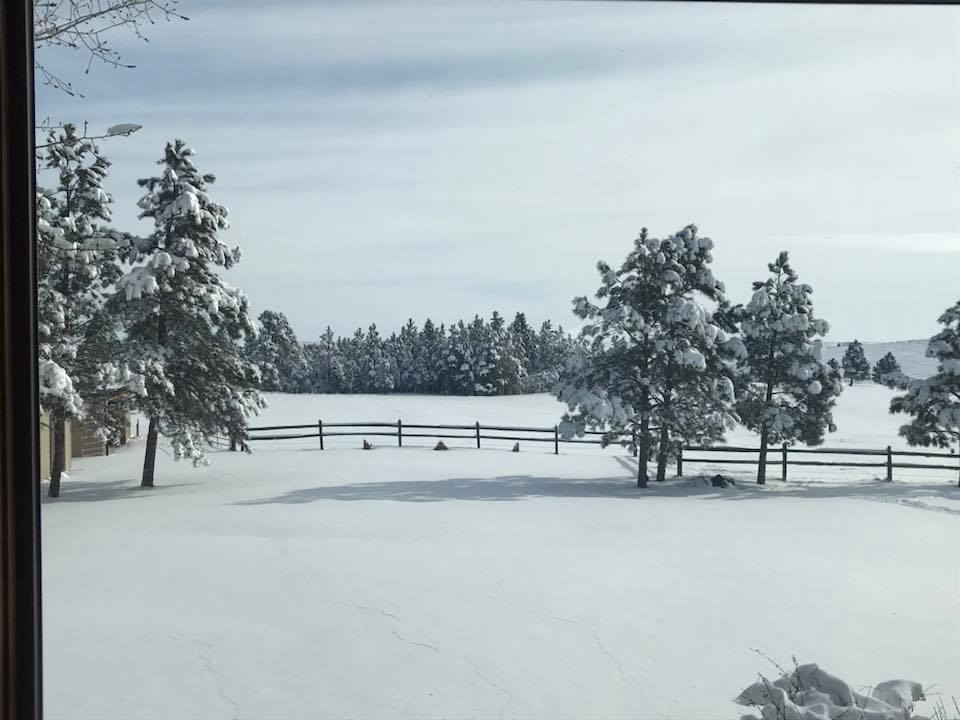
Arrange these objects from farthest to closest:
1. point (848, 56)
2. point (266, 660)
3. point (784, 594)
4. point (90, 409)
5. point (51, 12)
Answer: point (90, 409) < point (848, 56) < point (784, 594) < point (266, 660) < point (51, 12)

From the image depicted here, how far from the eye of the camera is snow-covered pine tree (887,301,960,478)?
6516 mm

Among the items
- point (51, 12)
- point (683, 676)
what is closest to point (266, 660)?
point (683, 676)

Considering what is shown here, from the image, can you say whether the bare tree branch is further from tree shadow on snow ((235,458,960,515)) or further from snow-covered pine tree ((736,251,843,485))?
snow-covered pine tree ((736,251,843,485))

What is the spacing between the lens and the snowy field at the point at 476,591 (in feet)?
8.65

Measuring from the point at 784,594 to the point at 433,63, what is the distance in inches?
167

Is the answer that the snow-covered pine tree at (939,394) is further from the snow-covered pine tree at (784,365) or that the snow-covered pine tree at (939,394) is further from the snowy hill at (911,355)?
the snow-covered pine tree at (784,365)

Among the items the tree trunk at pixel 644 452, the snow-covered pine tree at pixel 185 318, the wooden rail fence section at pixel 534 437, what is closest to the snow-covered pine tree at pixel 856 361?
the wooden rail fence section at pixel 534 437

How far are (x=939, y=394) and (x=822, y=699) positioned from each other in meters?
5.72

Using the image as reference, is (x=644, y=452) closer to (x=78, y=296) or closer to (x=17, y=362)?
(x=78, y=296)

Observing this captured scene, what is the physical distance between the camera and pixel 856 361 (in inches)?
265

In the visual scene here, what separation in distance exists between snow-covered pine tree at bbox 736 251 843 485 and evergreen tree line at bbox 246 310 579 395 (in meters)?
2.04

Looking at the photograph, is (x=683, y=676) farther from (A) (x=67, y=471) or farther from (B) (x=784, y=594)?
(A) (x=67, y=471)

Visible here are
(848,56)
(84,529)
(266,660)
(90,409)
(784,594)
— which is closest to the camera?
(266,660)

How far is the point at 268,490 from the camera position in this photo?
7191mm
